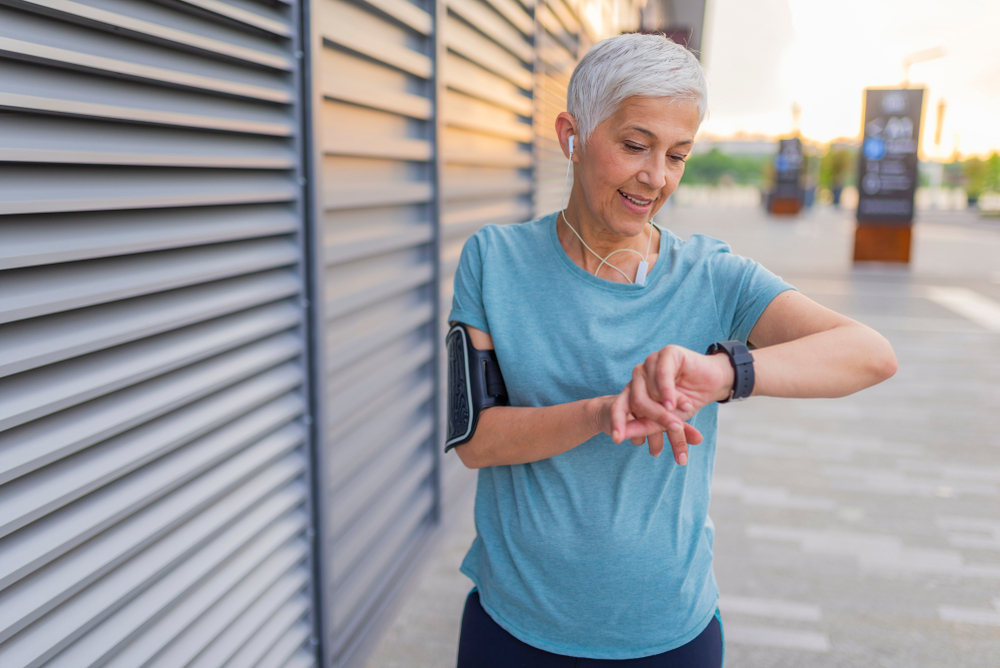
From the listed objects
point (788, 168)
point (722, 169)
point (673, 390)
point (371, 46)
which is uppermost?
point (722, 169)

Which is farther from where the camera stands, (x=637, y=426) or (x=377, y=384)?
(x=377, y=384)

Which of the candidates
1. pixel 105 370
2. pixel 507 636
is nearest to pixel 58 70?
pixel 105 370

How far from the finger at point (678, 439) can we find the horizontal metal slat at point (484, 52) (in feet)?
8.23

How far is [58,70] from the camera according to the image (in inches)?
50.5

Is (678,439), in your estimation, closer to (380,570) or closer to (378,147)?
(378,147)

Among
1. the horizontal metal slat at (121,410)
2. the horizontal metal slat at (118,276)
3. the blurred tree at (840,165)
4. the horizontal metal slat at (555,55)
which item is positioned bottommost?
the horizontal metal slat at (121,410)

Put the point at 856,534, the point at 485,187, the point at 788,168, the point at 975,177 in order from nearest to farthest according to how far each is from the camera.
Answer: the point at 856,534, the point at 485,187, the point at 788,168, the point at 975,177

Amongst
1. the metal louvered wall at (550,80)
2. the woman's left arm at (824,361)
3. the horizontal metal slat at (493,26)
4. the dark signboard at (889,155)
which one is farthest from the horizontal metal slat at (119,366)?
the dark signboard at (889,155)

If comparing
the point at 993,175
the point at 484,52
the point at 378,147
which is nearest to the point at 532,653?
the point at 378,147

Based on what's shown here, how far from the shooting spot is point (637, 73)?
1.16 metres

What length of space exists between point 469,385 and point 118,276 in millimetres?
701

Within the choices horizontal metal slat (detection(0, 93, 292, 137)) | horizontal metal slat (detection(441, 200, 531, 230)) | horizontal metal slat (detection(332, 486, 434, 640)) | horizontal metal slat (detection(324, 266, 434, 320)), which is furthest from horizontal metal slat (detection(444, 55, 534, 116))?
horizontal metal slat (detection(332, 486, 434, 640))

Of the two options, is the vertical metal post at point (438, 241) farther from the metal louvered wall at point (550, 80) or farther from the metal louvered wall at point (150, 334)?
the metal louvered wall at point (550, 80)

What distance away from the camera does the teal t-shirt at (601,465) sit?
1273 mm
